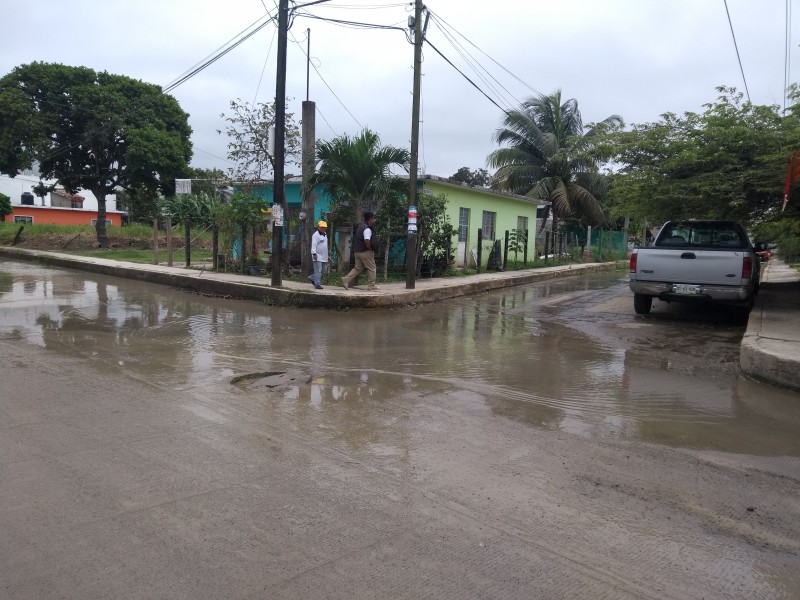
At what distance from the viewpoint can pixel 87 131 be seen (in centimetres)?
2683

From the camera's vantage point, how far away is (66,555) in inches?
118

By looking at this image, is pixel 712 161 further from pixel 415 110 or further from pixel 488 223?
pixel 488 223

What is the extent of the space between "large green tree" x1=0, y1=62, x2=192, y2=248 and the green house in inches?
564

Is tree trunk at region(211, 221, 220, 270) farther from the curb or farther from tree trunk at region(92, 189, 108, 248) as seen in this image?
tree trunk at region(92, 189, 108, 248)

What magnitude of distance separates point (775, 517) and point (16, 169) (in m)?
30.6

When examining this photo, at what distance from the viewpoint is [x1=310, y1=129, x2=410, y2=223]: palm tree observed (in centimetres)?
1434

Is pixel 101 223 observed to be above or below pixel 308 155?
below

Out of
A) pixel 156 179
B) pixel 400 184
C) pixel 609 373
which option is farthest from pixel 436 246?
pixel 156 179

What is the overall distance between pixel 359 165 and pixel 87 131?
59.1 feet

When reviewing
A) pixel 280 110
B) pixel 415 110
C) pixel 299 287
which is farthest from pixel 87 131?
pixel 415 110

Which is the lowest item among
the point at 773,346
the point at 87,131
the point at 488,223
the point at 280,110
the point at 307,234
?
the point at 773,346

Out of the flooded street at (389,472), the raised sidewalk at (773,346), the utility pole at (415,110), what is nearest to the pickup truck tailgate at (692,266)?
the raised sidewalk at (773,346)

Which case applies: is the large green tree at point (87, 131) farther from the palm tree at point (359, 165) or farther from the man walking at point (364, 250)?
the man walking at point (364, 250)

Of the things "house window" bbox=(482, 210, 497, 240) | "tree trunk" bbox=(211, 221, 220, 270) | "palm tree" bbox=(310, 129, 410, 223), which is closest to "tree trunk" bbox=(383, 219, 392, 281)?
"palm tree" bbox=(310, 129, 410, 223)
